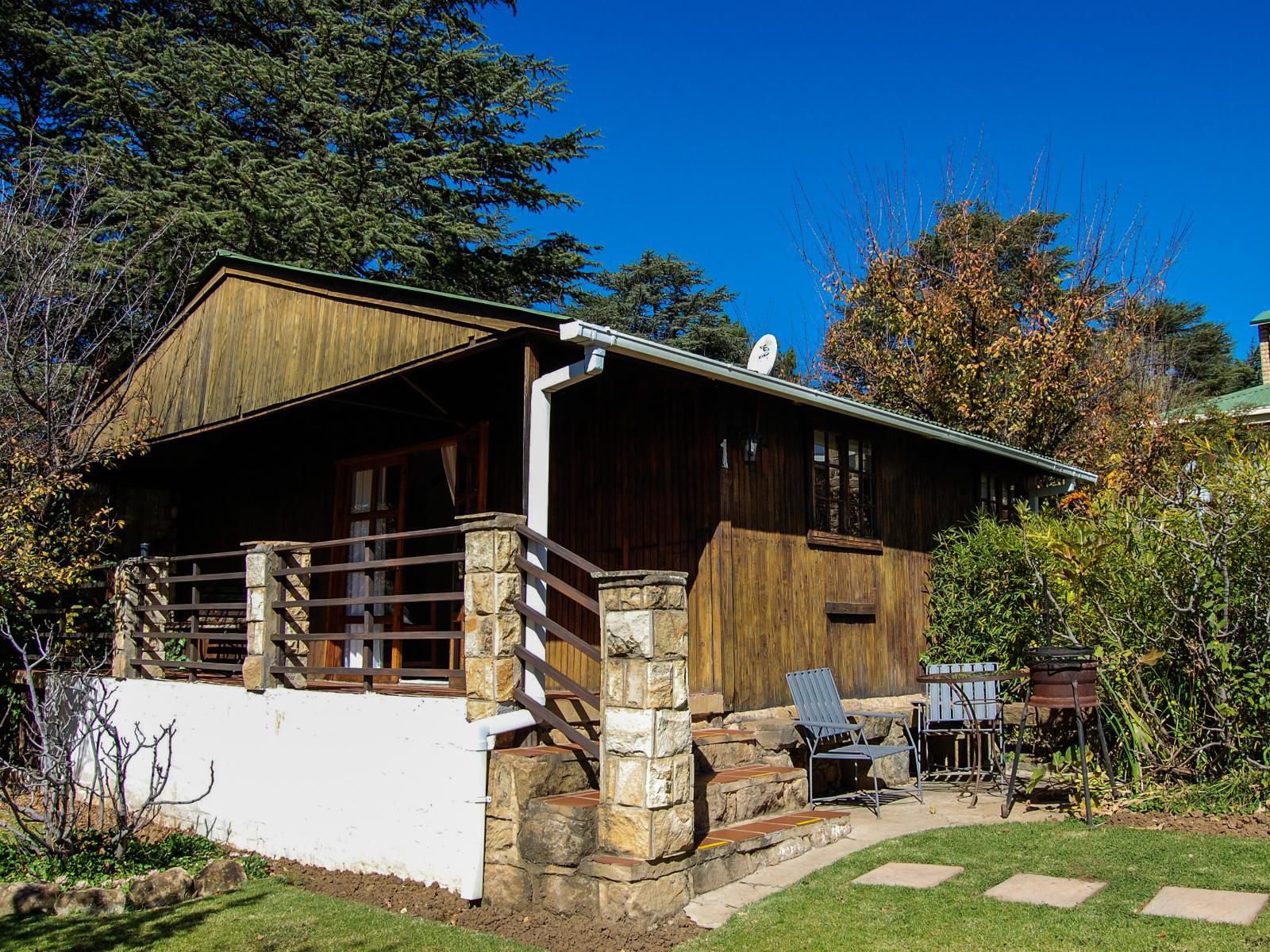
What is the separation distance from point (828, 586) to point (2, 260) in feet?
31.3

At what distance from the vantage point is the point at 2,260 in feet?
37.7

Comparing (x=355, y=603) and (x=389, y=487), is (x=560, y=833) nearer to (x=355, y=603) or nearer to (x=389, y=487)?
(x=355, y=603)

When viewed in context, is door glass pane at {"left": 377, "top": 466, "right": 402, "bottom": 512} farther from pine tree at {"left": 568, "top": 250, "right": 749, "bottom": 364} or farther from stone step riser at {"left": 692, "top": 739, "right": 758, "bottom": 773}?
pine tree at {"left": 568, "top": 250, "right": 749, "bottom": 364}

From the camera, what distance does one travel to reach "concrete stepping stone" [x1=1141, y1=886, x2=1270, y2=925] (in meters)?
4.50

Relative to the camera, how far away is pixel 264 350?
360 inches

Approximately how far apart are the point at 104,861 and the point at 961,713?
21.1ft

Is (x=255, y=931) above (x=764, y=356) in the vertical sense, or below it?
below

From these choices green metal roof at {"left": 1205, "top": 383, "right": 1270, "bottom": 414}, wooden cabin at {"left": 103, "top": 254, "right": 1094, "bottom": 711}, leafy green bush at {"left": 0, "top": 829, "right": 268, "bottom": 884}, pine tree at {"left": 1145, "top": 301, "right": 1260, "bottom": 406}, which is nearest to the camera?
leafy green bush at {"left": 0, "top": 829, "right": 268, "bottom": 884}

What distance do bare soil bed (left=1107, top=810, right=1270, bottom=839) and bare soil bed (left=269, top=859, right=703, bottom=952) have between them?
299 centimetres

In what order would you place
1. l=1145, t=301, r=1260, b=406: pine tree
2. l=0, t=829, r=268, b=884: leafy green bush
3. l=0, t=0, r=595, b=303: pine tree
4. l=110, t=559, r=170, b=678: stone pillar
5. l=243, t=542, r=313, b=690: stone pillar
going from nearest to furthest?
l=0, t=829, r=268, b=884: leafy green bush, l=243, t=542, r=313, b=690: stone pillar, l=110, t=559, r=170, b=678: stone pillar, l=0, t=0, r=595, b=303: pine tree, l=1145, t=301, r=1260, b=406: pine tree

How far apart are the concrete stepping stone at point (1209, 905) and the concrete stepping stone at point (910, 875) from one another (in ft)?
3.27

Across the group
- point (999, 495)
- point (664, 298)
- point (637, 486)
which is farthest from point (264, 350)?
point (664, 298)

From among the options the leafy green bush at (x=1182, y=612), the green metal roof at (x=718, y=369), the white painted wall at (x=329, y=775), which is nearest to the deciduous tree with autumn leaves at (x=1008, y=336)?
the green metal roof at (x=718, y=369)

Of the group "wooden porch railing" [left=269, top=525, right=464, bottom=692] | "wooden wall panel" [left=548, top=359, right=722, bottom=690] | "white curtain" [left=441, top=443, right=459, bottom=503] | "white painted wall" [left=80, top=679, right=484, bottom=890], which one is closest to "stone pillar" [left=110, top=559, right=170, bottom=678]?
"white painted wall" [left=80, top=679, right=484, bottom=890]
